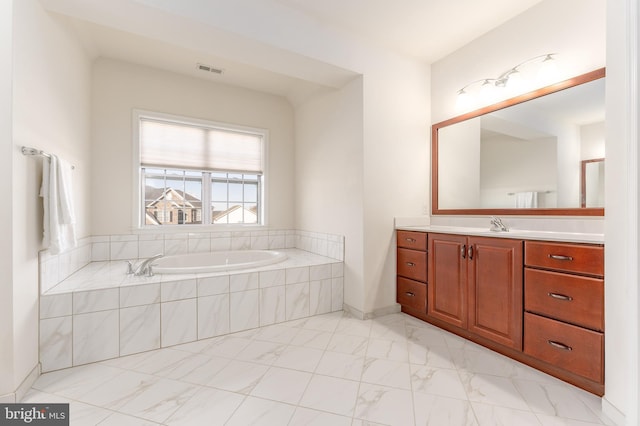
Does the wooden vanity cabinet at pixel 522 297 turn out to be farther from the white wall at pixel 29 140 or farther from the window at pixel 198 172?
the white wall at pixel 29 140

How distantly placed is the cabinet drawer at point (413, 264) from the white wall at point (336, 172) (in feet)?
1.42

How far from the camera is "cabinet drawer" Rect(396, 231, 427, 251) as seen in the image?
101 inches

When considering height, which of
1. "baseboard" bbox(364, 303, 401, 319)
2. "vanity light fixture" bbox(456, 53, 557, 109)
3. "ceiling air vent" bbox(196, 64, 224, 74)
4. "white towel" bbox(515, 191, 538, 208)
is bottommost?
"baseboard" bbox(364, 303, 401, 319)

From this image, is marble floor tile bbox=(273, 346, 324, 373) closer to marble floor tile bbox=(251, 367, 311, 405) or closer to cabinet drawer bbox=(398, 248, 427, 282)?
marble floor tile bbox=(251, 367, 311, 405)

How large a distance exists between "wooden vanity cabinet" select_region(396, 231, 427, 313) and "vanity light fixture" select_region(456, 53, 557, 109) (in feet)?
4.45

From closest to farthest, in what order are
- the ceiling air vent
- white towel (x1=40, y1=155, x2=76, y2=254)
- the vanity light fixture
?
1. white towel (x1=40, y1=155, x2=76, y2=254)
2. the vanity light fixture
3. the ceiling air vent

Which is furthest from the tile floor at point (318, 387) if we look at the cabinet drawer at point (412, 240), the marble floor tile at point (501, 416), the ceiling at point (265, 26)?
the ceiling at point (265, 26)

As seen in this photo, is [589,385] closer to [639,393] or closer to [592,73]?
[639,393]

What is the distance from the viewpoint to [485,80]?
8.28 ft

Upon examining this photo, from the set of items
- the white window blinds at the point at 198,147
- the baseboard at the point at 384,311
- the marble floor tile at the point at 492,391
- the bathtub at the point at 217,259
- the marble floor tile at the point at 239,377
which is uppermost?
the white window blinds at the point at 198,147

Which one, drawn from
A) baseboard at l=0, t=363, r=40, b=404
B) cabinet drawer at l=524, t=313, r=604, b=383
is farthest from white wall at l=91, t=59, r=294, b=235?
cabinet drawer at l=524, t=313, r=604, b=383

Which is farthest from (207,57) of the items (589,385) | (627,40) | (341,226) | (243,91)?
(589,385)

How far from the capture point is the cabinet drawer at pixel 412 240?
8.43 feet

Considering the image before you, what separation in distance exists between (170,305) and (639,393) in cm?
269
